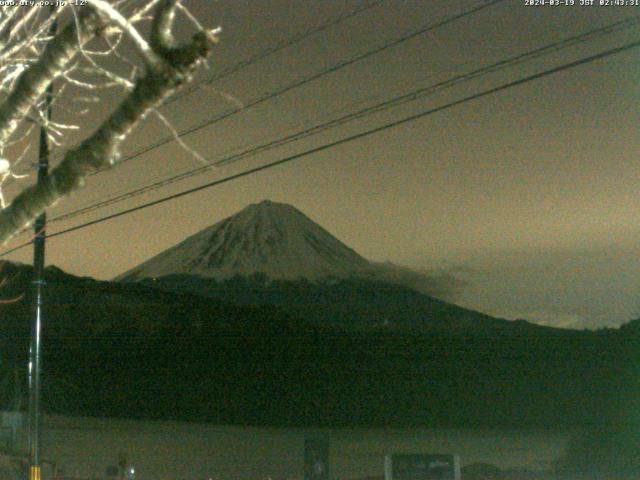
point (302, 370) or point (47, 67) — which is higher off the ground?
point (47, 67)

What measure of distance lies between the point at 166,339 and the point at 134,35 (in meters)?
41.7

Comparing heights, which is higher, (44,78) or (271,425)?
(44,78)

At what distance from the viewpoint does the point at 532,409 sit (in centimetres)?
3953

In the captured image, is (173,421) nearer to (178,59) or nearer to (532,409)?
(532,409)

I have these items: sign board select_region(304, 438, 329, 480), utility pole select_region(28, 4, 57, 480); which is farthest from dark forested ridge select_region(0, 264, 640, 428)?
utility pole select_region(28, 4, 57, 480)

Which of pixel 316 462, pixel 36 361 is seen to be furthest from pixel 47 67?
pixel 316 462

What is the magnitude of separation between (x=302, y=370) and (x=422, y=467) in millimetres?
23887

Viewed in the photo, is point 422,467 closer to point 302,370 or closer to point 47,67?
point 47,67

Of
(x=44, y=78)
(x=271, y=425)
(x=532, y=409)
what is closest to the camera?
(x=44, y=78)

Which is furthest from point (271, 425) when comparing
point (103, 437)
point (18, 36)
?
point (18, 36)

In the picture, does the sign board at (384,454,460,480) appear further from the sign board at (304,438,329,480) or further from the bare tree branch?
the bare tree branch

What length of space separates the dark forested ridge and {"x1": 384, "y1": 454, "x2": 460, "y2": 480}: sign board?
18.1 metres

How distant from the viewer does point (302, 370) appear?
4281 cm

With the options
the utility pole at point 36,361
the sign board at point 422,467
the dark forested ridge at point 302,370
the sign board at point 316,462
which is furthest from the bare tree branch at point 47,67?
the dark forested ridge at point 302,370
